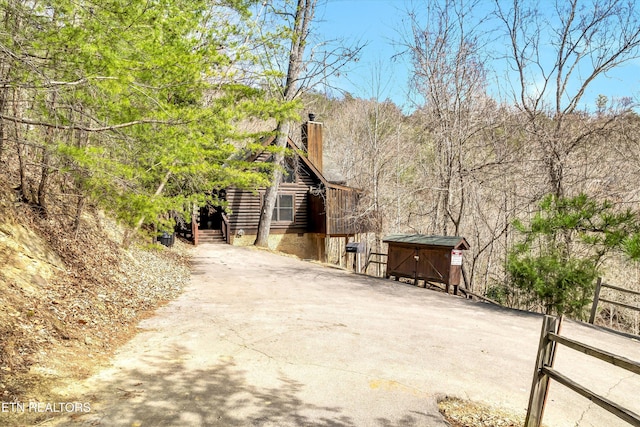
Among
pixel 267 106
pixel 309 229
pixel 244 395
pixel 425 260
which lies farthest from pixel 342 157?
A: pixel 244 395

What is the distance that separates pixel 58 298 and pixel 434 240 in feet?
39.1

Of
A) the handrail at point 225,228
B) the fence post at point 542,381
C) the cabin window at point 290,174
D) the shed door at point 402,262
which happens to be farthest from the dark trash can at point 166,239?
the fence post at point 542,381

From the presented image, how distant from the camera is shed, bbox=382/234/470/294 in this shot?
14.5m

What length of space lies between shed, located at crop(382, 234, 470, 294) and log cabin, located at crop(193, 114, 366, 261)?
27.5ft

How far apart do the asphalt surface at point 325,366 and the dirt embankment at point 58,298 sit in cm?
45

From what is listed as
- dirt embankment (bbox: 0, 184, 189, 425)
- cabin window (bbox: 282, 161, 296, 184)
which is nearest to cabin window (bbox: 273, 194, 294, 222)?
cabin window (bbox: 282, 161, 296, 184)

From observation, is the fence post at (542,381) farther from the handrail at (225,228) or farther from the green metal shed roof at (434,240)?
the handrail at (225,228)

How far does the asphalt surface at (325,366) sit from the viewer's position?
4566 mm

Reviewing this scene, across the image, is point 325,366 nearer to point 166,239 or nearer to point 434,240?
point 434,240

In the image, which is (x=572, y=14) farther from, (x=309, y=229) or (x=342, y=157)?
(x=342, y=157)

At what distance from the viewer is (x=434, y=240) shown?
15117mm

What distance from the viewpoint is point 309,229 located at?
26.6 m

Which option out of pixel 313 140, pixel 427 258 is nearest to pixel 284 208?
pixel 313 140

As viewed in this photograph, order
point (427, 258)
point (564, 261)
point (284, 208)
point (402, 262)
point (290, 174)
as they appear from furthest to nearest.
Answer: point (290, 174)
point (284, 208)
point (402, 262)
point (427, 258)
point (564, 261)
